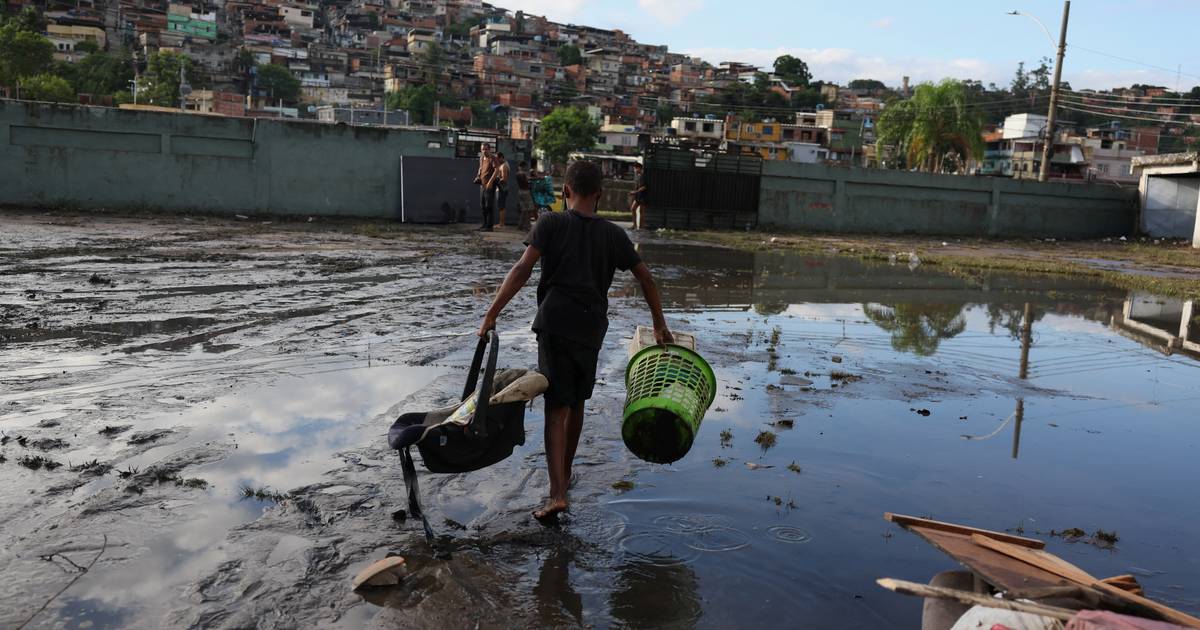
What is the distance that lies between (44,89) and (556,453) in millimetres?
88888

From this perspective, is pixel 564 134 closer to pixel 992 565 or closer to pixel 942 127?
pixel 942 127

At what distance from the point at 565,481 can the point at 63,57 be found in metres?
152

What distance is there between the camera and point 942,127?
56.1 meters

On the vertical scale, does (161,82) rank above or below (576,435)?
above

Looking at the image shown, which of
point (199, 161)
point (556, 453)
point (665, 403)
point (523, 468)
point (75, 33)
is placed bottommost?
point (523, 468)

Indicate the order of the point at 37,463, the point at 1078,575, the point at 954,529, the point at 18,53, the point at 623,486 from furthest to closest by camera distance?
1. the point at 18,53
2. the point at 623,486
3. the point at 37,463
4. the point at 954,529
5. the point at 1078,575

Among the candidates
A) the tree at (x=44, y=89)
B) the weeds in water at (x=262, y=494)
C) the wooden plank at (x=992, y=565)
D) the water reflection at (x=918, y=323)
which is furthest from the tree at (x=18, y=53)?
the wooden plank at (x=992, y=565)

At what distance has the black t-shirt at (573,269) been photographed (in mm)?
4539

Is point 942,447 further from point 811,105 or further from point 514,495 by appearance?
point 811,105

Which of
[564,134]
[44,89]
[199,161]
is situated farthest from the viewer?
[564,134]

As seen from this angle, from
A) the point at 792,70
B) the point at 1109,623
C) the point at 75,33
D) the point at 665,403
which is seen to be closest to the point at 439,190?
the point at 665,403

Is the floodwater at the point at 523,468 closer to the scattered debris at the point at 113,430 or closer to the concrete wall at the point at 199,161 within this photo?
the scattered debris at the point at 113,430

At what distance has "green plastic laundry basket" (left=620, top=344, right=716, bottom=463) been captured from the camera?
438cm

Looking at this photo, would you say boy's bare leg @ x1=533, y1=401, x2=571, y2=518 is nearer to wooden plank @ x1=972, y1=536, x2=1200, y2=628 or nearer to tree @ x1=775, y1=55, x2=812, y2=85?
wooden plank @ x1=972, y1=536, x2=1200, y2=628
